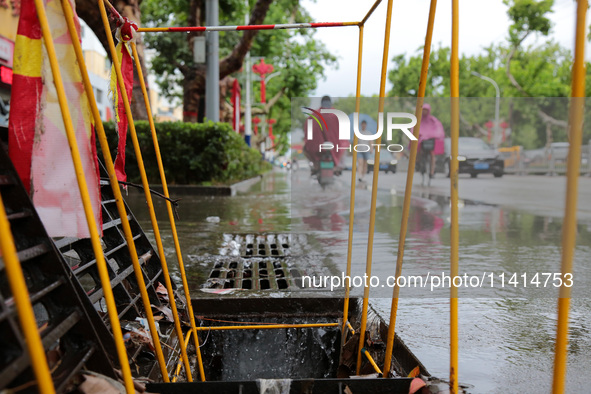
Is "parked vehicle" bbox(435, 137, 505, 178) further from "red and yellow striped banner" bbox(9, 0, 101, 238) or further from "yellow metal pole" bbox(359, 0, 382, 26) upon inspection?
"red and yellow striped banner" bbox(9, 0, 101, 238)

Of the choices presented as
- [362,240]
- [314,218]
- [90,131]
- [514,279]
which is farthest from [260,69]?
[90,131]

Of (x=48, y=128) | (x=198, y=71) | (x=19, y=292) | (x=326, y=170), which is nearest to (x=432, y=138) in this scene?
(x=326, y=170)

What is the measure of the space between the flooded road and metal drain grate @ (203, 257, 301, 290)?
0.14 m

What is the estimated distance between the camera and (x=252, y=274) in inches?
154

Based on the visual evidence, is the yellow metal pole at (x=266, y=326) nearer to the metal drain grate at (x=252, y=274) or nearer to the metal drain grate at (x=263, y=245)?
the metal drain grate at (x=252, y=274)

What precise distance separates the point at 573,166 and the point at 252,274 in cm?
301

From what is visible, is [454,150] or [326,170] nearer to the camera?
[454,150]

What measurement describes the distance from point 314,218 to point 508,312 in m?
4.55

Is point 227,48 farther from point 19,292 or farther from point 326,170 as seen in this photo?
point 19,292

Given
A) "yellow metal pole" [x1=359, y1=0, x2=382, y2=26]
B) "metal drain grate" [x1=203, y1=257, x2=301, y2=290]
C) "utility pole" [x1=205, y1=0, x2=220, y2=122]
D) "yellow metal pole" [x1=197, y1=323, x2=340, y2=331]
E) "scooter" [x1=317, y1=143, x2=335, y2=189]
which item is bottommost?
"yellow metal pole" [x1=197, y1=323, x2=340, y2=331]

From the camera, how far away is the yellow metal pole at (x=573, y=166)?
1100 millimetres

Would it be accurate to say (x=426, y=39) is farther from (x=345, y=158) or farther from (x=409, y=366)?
(x=345, y=158)

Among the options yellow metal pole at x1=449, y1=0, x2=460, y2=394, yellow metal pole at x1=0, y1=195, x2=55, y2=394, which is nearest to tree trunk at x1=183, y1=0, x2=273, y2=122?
yellow metal pole at x1=449, y1=0, x2=460, y2=394

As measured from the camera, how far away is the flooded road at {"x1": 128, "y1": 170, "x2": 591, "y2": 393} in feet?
7.07
